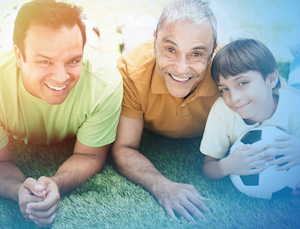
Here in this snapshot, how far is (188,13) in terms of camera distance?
1.52 m

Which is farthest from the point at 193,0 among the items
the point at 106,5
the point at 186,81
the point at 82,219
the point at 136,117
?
the point at 106,5

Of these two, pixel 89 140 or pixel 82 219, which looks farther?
pixel 89 140

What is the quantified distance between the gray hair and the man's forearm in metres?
1.10

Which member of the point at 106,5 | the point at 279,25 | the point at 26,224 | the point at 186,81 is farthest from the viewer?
the point at 106,5

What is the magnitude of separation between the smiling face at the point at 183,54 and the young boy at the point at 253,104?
9cm

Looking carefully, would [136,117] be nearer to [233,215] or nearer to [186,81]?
[186,81]

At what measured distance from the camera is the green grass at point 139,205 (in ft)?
4.86

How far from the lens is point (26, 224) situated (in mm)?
1453

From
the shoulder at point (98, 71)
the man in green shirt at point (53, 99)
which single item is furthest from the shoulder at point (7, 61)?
the shoulder at point (98, 71)

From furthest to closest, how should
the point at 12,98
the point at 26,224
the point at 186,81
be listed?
the point at 186,81
the point at 12,98
the point at 26,224

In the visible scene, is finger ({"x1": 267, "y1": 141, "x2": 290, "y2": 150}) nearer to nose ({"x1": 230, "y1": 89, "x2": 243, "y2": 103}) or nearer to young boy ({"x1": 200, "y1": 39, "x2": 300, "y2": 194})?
young boy ({"x1": 200, "y1": 39, "x2": 300, "y2": 194})

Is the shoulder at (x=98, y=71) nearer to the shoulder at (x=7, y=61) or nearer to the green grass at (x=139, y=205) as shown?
the shoulder at (x=7, y=61)

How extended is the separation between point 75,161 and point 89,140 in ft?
0.45

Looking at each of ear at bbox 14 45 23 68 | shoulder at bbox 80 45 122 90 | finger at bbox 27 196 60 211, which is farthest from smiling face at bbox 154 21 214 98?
finger at bbox 27 196 60 211
